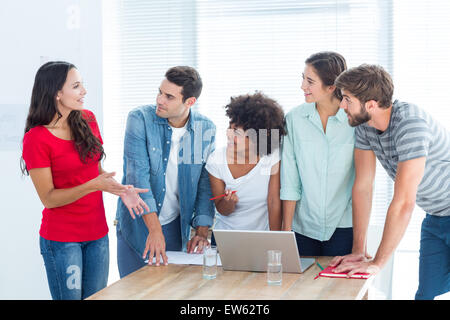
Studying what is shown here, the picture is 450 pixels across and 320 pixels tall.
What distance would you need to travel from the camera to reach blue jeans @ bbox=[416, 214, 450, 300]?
2.31 meters

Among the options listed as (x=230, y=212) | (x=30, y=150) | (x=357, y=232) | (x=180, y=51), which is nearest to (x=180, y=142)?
(x=230, y=212)

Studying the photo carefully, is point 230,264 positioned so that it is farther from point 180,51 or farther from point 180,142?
point 180,51

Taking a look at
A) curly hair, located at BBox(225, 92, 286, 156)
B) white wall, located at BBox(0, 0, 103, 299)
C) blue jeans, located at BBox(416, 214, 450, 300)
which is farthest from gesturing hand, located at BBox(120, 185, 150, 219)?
white wall, located at BBox(0, 0, 103, 299)

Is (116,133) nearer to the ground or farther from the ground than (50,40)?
nearer to the ground

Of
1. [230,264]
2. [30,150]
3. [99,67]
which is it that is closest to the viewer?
[230,264]

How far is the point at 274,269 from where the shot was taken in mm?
1824

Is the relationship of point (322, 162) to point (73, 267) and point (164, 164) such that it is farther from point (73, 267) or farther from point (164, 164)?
point (73, 267)

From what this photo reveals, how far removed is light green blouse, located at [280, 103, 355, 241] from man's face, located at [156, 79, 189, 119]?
0.56 meters

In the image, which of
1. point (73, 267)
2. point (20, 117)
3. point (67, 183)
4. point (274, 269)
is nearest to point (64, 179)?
point (67, 183)

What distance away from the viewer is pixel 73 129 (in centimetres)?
231

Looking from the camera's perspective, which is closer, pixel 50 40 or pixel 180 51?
pixel 50 40
